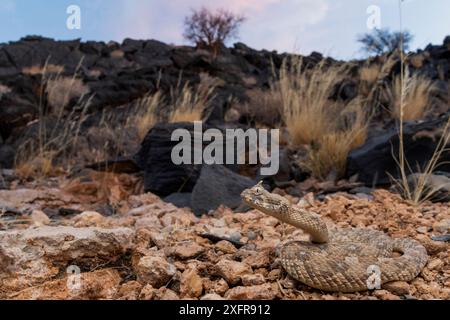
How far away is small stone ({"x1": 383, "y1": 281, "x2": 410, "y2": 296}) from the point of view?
7.94 feet

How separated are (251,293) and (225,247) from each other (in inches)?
27.8

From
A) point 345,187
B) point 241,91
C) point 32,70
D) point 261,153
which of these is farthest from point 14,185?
point 32,70

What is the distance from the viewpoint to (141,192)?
6.63 m

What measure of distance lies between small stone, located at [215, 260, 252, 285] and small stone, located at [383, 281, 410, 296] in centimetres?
73

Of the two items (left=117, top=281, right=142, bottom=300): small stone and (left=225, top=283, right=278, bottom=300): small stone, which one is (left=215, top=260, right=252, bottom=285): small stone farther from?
(left=117, top=281, right=142, bottom=300): small stone

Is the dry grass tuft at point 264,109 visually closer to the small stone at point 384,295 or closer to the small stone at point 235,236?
the small stone at point 235,236

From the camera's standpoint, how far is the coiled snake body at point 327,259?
2326mm

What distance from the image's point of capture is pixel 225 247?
9.70 feet

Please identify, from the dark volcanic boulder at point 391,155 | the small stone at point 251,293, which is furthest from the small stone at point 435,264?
the dark volcanic boulder at point 391,155

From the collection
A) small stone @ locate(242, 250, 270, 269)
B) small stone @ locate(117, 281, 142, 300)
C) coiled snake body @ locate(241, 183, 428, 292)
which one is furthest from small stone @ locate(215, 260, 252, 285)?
small stone @ locate(117, 281, 142, 300)
